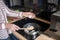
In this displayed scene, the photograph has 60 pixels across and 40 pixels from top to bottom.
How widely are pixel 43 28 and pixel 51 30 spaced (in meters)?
0.09

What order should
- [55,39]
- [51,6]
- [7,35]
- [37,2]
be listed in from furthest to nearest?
1. [37,2]
2. [51,6]
3. [7,35]
4. [55,39]

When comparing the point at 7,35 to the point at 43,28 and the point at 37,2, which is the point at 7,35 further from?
the point at 37,2

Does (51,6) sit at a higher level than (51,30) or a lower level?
higher

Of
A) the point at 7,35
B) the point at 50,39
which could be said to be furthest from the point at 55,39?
the point at 7,35

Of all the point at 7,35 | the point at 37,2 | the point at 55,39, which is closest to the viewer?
the point at 55,39

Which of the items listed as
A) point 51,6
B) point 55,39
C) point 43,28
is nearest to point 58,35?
point 55,39

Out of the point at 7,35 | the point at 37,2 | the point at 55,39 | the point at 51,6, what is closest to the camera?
the point at 55,39

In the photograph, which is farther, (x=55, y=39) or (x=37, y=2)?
(x=37, y=2)

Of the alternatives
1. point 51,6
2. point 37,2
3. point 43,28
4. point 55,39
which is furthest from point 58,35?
point 37,2

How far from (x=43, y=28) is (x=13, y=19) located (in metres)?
0.37

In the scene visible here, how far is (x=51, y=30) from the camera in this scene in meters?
1.10

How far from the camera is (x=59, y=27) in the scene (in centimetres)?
104

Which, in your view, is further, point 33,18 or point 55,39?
point 33,18

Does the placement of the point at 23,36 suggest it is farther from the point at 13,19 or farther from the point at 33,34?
the point at 13,19
